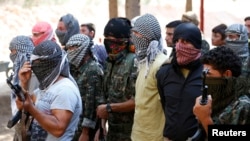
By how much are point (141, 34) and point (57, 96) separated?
3.35 feet

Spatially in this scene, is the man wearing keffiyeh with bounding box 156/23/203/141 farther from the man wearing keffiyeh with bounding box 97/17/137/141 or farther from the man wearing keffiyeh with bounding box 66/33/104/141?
the man wearing keffiyeh with bounding box 66/33/104/141

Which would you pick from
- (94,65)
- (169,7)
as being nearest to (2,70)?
(94,65)

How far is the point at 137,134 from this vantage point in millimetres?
4258

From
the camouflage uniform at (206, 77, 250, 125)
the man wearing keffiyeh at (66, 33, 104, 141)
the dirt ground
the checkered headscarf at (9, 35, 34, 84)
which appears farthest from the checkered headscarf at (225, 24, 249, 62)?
the dirt ground

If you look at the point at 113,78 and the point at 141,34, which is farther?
the point at 113,78

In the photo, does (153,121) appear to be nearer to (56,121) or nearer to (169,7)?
(56,121)

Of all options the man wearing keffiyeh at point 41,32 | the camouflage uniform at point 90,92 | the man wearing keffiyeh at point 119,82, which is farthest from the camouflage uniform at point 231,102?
the man wearing keffiyeh at point 41,32

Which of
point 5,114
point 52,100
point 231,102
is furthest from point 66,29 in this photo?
point 231,102

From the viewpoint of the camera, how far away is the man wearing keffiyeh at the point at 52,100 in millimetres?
3510

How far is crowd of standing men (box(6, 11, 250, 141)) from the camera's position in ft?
11.0

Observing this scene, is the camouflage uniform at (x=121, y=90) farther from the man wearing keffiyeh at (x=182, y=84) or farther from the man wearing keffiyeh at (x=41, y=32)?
the man wearing keffiyeh at (x=41, y=32)

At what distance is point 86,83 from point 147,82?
94 cm


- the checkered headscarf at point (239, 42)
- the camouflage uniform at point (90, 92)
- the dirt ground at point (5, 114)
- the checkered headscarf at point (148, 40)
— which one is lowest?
the dirt ground at point (5, 114)

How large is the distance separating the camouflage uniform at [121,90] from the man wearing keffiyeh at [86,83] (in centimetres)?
17
